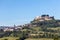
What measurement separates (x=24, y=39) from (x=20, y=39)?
2.08 meters

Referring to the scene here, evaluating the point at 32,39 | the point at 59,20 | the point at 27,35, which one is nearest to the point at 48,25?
the point at 59,20

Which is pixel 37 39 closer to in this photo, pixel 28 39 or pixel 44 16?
pixel 28 39

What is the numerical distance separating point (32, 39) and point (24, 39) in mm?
4242

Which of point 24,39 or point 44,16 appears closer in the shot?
point 24,39

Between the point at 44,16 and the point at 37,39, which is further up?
the point at 44,16

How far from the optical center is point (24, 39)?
100625 mm

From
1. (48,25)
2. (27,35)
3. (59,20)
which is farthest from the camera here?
(59,20)

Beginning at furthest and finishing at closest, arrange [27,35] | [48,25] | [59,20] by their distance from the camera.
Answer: [59,20]
[48,25]
[27,35]

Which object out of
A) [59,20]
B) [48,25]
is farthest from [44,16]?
[48,25]

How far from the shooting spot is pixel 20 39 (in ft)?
329

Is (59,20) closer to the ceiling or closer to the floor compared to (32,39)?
closer to the ceiling

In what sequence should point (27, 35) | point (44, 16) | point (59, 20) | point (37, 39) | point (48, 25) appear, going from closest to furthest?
point (37, 39)
point (27, 35)
point (48, 25)
point (59, 20)
point (44, 16)

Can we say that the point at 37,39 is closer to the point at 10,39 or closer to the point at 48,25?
the point at 10,39

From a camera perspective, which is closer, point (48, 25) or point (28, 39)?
point (28, 39)
